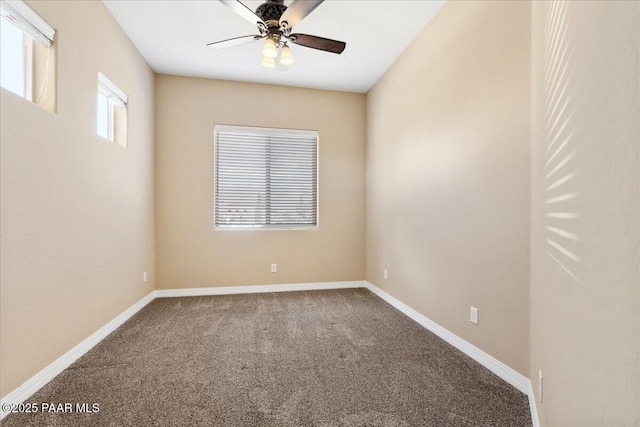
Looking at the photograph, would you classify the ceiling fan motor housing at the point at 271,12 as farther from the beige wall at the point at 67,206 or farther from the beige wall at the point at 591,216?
the beige wall at the point at 591,216

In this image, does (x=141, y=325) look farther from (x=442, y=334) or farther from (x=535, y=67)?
(x=535, y=67)

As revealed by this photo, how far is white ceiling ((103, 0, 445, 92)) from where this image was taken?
2.67 m

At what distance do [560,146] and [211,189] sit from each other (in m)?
3.83

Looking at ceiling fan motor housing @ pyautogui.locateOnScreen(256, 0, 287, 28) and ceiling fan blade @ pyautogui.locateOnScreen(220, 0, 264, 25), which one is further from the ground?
ceiling fan motor housing @ pyautogui.locateOnScreen(256, 0, 287, 28)

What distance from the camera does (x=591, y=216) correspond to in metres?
0.82

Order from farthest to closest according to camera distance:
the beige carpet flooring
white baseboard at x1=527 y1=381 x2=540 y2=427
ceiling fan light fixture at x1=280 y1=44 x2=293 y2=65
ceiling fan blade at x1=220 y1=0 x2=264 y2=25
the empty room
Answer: ceiling fan light fixture at x1=280 y1=44 x2=293 y2=65 < ceiling fan blade at x1=220 y1=0 x2=264 y2=25 < the beige carpet flooring < white baseboard at x1=527 y1=381 x2=540 y2=427 < the empty room

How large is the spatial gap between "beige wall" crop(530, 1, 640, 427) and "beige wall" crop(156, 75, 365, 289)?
10.3 ft

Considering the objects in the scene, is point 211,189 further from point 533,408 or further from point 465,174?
point 533,408

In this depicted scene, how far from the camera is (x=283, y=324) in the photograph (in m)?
3.00

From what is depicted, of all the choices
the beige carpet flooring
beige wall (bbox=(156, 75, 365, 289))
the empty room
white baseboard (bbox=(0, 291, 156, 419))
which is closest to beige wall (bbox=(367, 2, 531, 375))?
the empty room

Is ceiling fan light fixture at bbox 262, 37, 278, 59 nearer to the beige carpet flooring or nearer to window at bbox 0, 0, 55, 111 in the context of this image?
window at bbox 0, 0, 55, 111

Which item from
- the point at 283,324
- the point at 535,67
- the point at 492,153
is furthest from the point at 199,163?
the point at 535,67

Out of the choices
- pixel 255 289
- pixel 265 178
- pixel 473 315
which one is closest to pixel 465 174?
pixel 473 315

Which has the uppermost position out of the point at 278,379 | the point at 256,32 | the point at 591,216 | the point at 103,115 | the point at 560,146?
the point at 256,32
